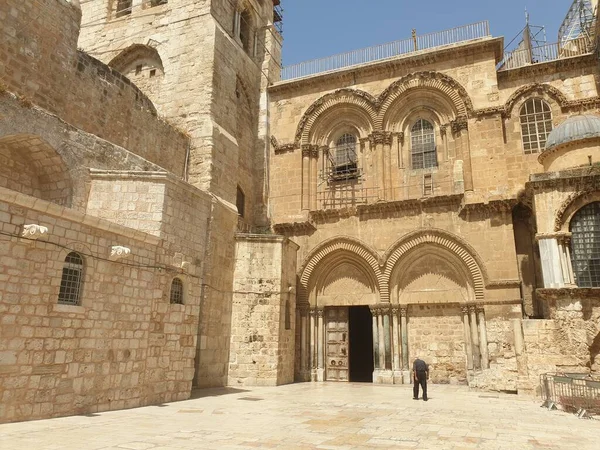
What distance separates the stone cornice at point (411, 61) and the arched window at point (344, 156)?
7.90 feet

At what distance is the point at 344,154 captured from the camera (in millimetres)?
18875

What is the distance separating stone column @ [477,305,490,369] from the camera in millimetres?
14633

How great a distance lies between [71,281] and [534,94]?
15.8 meters

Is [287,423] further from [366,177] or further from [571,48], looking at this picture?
[571,48]

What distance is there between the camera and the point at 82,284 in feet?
28.2

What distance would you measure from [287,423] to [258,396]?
4211 mm

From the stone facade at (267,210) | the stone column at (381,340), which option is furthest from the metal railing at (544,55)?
the stone column at (381,340)

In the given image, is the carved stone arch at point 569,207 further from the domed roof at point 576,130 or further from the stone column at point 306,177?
the stone column at point 306,177

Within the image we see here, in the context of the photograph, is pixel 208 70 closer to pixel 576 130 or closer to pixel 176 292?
pixel 176 292

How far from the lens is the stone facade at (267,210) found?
8875 millimetres

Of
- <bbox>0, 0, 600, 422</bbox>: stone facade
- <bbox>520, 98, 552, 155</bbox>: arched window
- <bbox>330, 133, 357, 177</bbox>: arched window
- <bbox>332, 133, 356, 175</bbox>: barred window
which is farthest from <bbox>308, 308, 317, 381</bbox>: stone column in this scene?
<bbox>520, 98, 552, 155</bbox>: arched window

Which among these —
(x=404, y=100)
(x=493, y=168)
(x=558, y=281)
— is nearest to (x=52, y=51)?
(x=404, y=100)

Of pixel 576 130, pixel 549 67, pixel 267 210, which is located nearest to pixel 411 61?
pixel 549 67

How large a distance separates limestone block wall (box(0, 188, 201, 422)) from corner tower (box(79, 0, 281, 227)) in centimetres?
578
